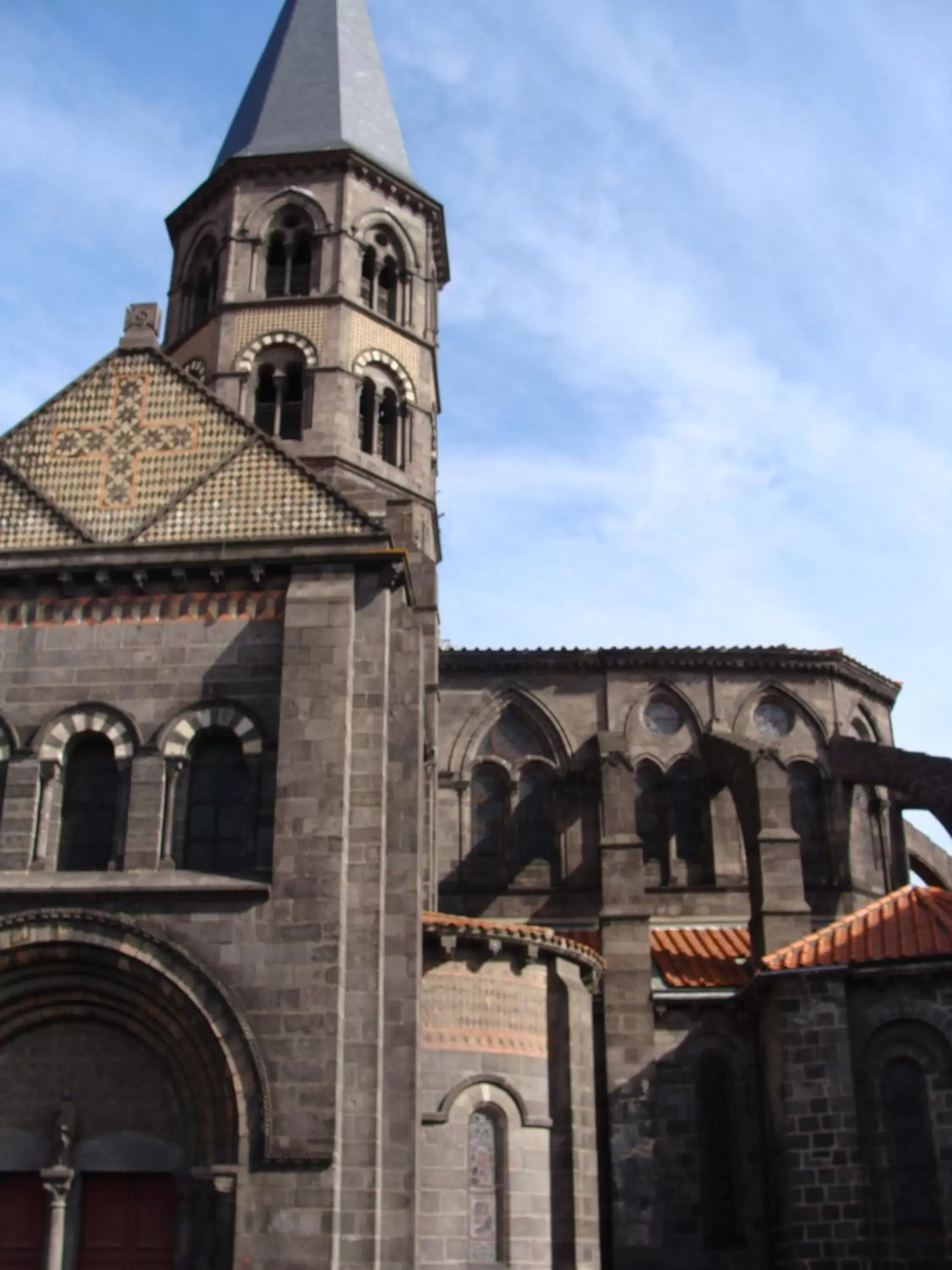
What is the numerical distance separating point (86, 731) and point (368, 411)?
35.2 ft

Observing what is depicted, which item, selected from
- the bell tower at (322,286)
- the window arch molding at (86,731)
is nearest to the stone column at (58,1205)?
the window arch molding at (86,731)

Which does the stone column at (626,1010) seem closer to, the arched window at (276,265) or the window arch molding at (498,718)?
the window arch molding at (498,718)

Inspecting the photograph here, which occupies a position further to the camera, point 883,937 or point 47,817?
point 883,937

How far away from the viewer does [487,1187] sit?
19.5 m

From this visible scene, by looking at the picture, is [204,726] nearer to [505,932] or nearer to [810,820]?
[505,932]

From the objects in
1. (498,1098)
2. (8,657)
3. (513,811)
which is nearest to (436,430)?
(513,811)

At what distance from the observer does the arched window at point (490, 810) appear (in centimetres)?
2898

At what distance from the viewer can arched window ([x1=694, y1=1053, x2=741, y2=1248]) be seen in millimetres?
22703

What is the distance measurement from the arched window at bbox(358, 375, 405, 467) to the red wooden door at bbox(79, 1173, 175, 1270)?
47.1 ft

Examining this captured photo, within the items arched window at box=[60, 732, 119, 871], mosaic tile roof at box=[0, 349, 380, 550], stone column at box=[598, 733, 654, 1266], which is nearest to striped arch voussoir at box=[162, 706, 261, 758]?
arched window at box=[60, 732, 119, 871]

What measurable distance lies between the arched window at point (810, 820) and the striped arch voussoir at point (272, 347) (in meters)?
12.7

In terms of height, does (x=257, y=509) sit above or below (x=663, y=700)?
below

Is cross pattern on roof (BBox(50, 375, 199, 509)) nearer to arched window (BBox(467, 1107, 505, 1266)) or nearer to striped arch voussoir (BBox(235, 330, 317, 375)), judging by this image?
striped arch voussoir (BBox(235, 330, 317, 375))

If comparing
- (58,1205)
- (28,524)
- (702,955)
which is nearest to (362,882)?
(58,1205)
